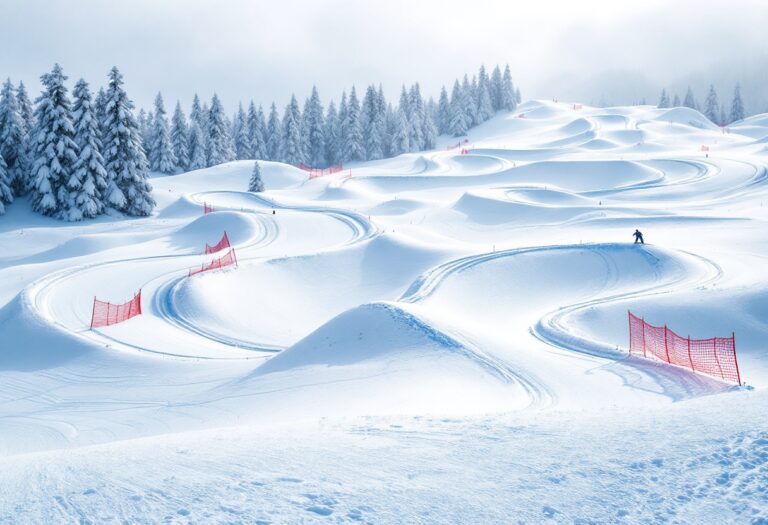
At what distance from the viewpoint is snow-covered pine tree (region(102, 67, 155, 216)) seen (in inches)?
1868

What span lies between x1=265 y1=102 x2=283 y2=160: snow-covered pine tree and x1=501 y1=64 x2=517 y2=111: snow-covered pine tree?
158 ft

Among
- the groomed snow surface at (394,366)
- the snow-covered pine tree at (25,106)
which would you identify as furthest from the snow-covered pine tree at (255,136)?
the groomed snow surface at (394,366)

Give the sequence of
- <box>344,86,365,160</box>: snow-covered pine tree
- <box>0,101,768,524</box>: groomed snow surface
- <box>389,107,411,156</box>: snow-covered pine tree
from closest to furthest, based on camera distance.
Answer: <box>0,101,768,524</box>: groomed snow surface
<box>344,86,365,160</box>: snow-covered pine tree
<box>389,107,411,156</box>: snow-covered pine tree

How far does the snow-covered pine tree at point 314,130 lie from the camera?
96.7 metres

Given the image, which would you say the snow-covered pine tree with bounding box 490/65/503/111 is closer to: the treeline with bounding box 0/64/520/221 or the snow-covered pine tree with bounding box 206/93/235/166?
the treeline with bounding box 0/64/520/221

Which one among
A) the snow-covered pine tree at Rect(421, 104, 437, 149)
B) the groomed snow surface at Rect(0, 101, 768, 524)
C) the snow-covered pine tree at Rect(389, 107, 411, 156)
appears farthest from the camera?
the snow-covered pine tree at Rect(421, 104, 437, 149)

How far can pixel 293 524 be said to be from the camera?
543cm

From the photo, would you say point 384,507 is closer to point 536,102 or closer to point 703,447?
point 703,447

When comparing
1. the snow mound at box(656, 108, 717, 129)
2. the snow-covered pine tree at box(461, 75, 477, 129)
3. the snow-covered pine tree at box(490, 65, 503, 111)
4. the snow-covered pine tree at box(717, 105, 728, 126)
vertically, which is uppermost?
the snow-covered pine tree at box(490, 65, 503, 111)

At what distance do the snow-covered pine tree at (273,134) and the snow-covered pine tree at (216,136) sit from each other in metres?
14.1

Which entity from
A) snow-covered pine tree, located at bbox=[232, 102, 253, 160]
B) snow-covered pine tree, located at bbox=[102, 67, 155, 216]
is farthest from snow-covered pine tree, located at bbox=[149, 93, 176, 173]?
snow-covered pine tree, located at bbox=[102, 67, 155, 216]

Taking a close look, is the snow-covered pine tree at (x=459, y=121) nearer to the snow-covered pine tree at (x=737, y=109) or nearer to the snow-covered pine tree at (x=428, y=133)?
the snow-covered pine tree at (x=428, y=133)

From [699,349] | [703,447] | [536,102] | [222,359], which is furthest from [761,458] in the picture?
[536,102]

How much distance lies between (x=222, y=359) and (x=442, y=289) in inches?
415
